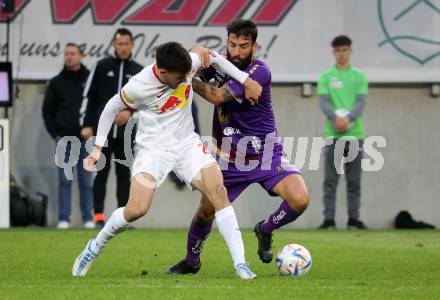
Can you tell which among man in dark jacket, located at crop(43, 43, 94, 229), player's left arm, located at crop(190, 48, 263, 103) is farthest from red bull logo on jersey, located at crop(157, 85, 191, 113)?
man in dark jacket, located at crop(43, 43, 94, 229)

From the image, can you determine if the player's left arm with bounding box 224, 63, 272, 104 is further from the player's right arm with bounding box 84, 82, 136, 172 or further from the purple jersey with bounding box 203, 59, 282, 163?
the player's right arm with bounding box 84, 82, 136, 172

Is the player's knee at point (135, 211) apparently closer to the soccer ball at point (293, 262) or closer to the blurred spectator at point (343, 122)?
the soccer ball at point (293, 262)

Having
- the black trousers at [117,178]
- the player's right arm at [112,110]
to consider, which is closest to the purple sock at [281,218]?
the player's right arm at [112,110]

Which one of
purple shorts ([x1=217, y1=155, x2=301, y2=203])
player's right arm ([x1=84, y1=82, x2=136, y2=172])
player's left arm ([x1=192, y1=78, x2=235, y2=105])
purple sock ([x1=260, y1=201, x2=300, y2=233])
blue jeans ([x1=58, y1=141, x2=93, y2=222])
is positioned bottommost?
blue jeans ([x1=58, y1=141, x2=93, y2=222])

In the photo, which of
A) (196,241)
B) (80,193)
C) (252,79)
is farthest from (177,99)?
(80,193)

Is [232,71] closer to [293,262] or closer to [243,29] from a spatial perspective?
[243,29]

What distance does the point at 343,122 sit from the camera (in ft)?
53.4

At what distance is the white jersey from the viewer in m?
9.16

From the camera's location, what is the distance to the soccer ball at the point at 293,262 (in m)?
9.39

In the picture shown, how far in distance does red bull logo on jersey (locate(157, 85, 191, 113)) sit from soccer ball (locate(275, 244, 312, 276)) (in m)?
1.42

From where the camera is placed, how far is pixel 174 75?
8.96 metres

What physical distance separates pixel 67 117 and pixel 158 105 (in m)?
7.23

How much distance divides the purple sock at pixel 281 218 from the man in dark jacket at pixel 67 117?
6.48 metres

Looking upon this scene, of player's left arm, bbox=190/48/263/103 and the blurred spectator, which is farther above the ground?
player's left arm, bbox=190/48/263/103
